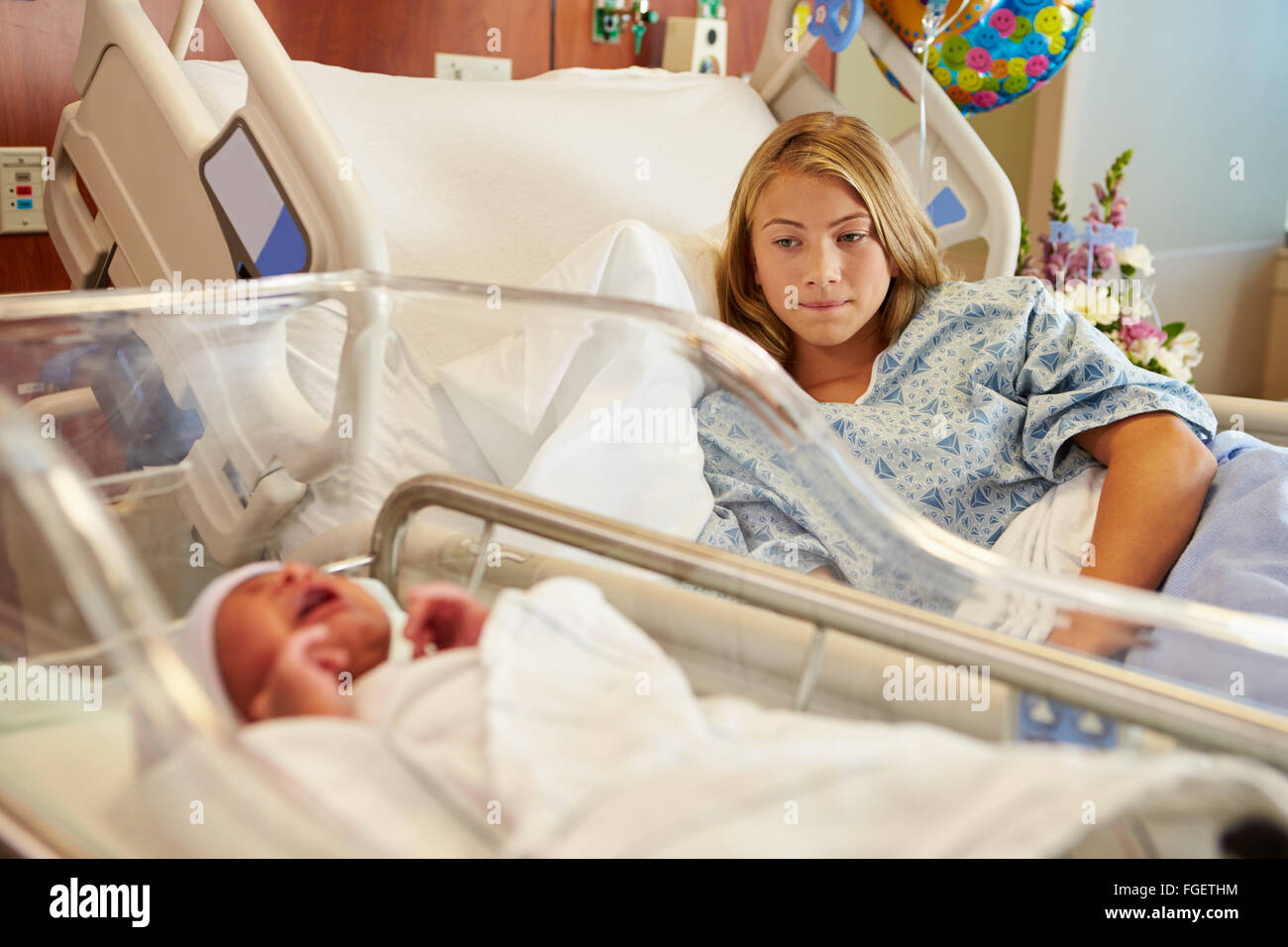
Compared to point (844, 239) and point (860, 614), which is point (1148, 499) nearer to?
point (844, 239)

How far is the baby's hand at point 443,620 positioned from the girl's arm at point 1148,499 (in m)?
0.78

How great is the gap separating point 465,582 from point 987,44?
166cm

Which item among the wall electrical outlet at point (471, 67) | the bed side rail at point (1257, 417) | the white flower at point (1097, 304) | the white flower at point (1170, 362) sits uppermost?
the wall electrical outlet at point (471, 67)

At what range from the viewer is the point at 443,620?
61cm

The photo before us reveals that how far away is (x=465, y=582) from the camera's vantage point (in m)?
0.70

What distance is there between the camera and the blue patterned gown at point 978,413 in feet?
4.05

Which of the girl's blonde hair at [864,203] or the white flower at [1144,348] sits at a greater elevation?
the girl's blonde hair at [864,203]

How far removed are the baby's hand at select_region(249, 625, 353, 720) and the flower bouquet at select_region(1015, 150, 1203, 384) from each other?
178cm

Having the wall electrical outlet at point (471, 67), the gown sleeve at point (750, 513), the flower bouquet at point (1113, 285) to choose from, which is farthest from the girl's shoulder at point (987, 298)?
the wall electrical outlet at point (471, 67)

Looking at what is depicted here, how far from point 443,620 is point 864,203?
969 mm

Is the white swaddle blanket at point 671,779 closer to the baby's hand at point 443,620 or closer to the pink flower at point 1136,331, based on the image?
the baby's hand at point 443,620

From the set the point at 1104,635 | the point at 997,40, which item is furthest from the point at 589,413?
the point at 997,40

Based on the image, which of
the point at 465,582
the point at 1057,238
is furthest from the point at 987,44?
the point at 465,582

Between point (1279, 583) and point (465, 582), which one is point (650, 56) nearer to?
point (1279, 583)
